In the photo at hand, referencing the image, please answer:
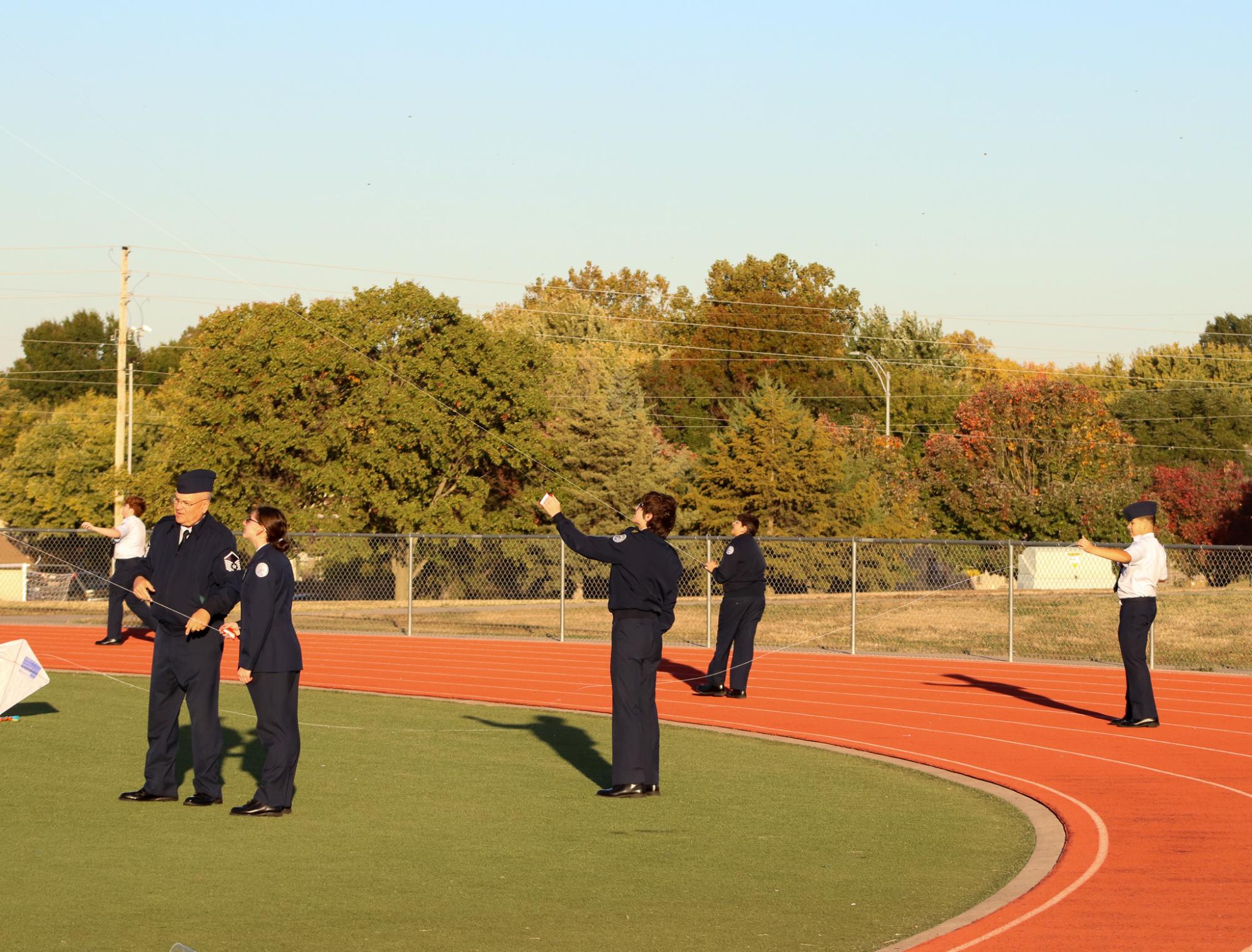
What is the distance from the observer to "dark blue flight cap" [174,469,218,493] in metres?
9.30

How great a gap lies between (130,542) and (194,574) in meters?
11.7

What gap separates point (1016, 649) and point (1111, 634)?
2.61m

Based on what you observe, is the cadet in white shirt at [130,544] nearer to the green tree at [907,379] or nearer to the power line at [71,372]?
the green tree at [907,379]

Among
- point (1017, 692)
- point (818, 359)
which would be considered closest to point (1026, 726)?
point (1017, 692)

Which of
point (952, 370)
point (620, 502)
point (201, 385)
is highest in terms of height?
point (952, 370)

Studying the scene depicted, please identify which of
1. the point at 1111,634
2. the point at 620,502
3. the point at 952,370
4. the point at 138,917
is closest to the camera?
the point at 138,917

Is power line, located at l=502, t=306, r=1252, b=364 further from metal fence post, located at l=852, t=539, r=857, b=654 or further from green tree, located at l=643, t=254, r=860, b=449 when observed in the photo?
metal fence post, located at l=852, t=539, r=857, b=654

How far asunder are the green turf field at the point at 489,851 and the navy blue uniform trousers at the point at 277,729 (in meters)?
0.26

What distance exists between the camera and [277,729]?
9070mm

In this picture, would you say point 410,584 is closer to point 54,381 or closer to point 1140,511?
point 1140,511

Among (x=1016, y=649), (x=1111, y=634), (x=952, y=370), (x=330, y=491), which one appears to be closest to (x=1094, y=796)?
(x=1016, y=649)

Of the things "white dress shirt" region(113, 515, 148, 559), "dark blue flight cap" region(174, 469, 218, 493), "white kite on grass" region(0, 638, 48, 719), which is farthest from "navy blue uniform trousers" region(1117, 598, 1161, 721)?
"white dress shirt" region(113, 515, 148, 559)

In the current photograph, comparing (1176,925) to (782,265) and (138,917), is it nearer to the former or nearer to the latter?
(138,917)

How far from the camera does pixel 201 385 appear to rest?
43.7m
